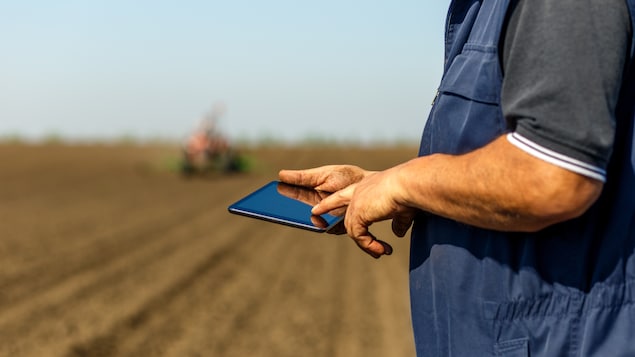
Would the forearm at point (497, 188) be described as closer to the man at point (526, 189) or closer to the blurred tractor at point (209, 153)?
the man at point (526, 189)

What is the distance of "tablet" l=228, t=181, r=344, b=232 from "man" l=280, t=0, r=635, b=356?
0.14 meters

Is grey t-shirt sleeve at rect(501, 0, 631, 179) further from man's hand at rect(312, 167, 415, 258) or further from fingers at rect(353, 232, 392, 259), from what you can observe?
fingers at rect(353, 232, 392, 259)

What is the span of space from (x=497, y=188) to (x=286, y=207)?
67cm

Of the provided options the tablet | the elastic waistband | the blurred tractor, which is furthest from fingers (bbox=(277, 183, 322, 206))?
the blurred tractor

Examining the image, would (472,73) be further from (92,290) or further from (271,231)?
(271,231)

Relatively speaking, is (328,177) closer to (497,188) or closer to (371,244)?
(371,244)

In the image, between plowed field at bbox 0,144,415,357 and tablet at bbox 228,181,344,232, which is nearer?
tablet at bbox 228,181,344,232

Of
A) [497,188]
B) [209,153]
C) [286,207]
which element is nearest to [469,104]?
[497,188]

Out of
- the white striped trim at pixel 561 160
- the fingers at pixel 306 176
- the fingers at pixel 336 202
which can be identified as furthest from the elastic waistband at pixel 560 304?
the fingers at pixel 306 176

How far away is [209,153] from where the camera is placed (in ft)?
64.3

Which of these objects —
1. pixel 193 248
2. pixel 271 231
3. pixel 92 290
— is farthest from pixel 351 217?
pixel 271 231

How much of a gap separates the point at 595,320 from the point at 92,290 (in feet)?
19.3

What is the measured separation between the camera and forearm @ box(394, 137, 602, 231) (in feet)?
4.72

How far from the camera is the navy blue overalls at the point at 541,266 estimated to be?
5.16 ft
